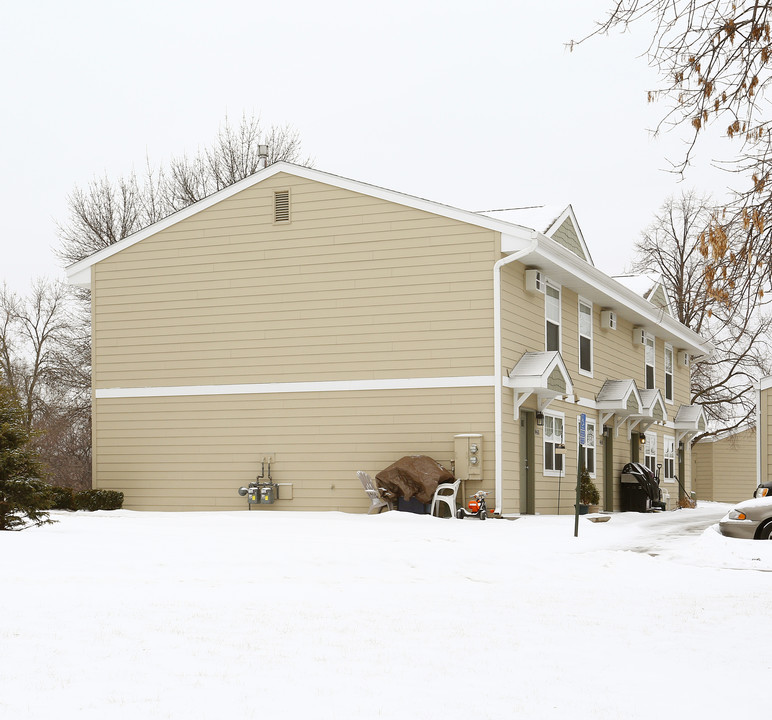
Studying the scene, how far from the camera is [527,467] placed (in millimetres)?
20484

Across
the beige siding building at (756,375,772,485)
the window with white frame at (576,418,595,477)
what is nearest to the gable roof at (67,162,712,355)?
the window with white frame at (576,418,595,477)

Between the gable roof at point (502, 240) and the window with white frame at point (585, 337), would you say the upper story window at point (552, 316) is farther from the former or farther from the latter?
the window with white frame at point (585, 337)

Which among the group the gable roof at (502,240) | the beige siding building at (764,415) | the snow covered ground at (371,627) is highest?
the gable roof at (502,240)

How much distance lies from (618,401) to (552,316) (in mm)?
3553

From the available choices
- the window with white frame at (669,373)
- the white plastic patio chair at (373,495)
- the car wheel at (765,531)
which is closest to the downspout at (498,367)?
the white plastic patio chair at (373,495)

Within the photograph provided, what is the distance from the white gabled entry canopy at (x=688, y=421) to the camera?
103 feet

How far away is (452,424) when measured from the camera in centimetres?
1905

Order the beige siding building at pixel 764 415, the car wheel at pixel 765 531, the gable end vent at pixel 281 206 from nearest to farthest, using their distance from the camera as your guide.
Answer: the car wheel at pixel 765 531
the gable end vent at pixel 281 206
the beige siding building at pixel 764 415

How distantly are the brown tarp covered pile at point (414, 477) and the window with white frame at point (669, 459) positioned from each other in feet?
45.4

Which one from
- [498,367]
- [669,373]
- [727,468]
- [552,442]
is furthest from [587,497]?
[727,468]

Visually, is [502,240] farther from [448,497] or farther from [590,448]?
[590,448]

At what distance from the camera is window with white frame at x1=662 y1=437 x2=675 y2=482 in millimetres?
30719

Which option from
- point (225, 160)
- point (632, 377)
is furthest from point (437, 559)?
point (225, 160)

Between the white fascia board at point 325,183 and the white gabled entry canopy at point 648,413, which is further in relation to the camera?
the white gabled entry canopy at point 648,413
